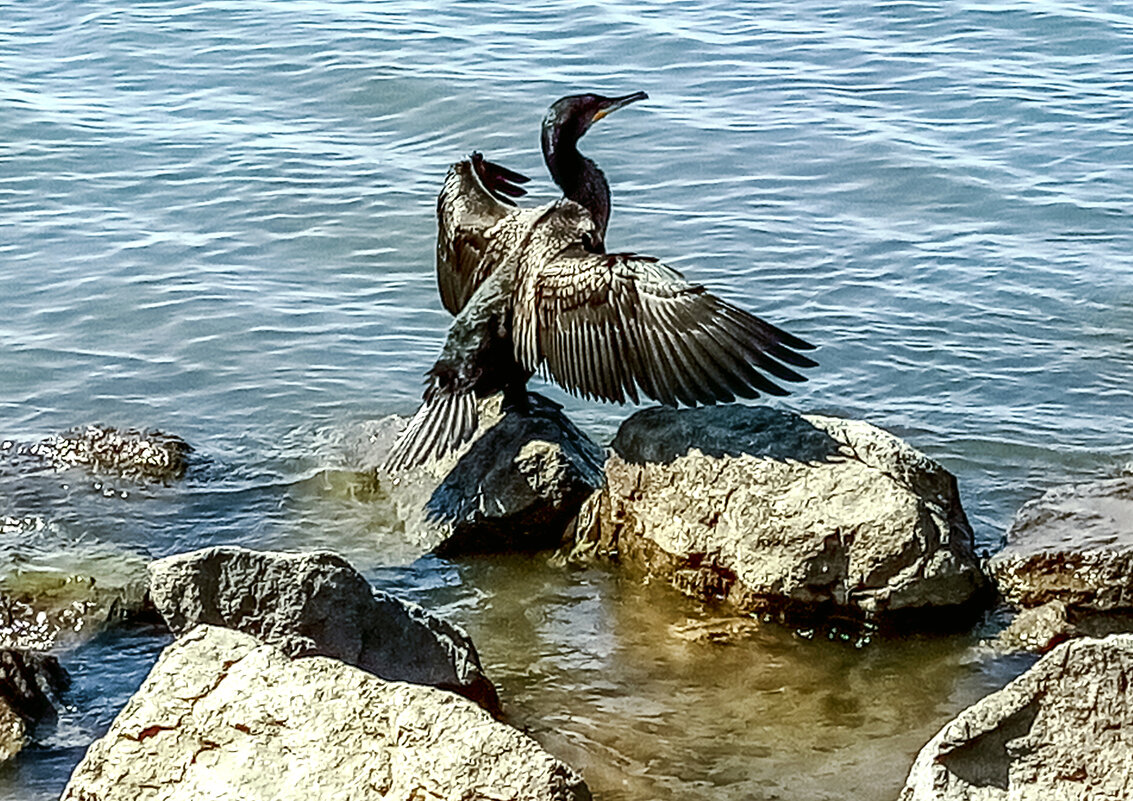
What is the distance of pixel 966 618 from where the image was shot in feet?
19.6

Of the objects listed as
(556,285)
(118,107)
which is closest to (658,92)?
(118,107)

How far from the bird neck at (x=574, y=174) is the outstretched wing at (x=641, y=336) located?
0.35 meters

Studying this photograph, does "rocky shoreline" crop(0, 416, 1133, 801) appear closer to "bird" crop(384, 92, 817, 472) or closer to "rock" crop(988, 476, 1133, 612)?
"rock" crop(988, 476, 1133, 612)

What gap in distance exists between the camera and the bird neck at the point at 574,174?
286 inches

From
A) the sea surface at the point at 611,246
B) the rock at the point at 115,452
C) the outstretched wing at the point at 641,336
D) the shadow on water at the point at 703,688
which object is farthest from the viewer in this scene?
the rock at the point at 115,452

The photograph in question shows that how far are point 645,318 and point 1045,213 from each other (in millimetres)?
5068

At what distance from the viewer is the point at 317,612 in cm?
529

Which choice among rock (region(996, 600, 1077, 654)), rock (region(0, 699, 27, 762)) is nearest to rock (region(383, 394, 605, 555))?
rock (region(996, 600, 1077, 654))

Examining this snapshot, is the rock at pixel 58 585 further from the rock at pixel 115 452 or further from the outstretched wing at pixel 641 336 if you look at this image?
the outstretched wing at pixel 641 336

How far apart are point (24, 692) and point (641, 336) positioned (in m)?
2.58

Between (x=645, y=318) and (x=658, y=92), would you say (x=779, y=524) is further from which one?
(x=658, y=92)

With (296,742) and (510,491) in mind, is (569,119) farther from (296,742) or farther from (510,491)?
(296,742)

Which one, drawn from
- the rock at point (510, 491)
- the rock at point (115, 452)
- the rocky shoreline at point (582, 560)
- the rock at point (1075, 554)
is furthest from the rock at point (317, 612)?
the rock at point (115, 452)

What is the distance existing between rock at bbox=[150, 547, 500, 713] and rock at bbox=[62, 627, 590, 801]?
116cm
